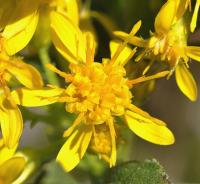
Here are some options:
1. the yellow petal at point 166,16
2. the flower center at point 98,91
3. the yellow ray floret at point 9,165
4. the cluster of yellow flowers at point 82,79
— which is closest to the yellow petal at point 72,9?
the cluster of yellow flowers at point 82,79

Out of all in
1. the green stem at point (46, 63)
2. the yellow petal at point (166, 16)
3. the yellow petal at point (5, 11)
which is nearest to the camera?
the yellow petal at point (166, 16)

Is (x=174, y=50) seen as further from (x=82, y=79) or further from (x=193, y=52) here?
(x=82, y=79)

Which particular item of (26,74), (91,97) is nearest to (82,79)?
(91,97)

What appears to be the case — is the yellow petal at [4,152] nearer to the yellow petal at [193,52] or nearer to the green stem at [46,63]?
the green stem at [46,63]

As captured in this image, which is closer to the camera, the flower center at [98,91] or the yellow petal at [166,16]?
the yellow petal at [166,16]

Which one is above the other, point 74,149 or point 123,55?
point 123,55
